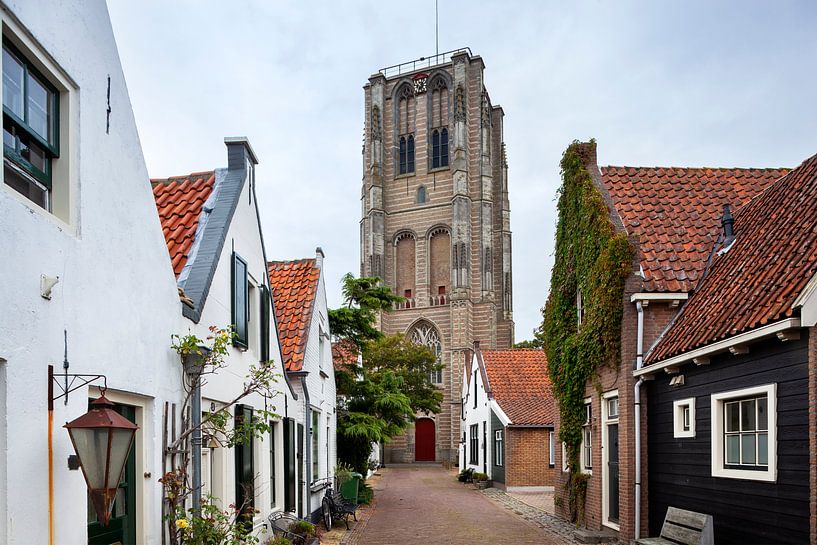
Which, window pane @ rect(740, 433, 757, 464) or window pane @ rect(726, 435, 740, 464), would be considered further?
window pane @ rect(726, 435, 740, 464)

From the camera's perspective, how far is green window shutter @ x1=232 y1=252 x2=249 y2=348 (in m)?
9.54

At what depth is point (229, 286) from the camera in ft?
30.8

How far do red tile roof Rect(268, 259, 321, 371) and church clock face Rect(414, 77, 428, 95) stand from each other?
160 ft

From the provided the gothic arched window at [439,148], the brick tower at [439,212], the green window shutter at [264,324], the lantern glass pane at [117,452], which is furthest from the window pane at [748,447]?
the gothic arched window at [439,148]

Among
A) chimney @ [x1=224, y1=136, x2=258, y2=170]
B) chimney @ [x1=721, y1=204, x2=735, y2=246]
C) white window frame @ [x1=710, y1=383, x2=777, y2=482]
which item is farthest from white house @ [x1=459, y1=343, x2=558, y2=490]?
chimney @ [x1=224, y1=136, x2=258, y2=170]

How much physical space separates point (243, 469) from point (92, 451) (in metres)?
5.37

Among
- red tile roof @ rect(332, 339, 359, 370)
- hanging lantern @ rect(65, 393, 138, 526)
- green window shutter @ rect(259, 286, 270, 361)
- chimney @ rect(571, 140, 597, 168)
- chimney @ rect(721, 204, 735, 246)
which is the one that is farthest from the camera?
red tile roof @ rect(332, 339, 359, 370)

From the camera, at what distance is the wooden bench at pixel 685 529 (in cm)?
989

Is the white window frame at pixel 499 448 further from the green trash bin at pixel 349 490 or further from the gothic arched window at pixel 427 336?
the gothic arched window at pixel 427 336

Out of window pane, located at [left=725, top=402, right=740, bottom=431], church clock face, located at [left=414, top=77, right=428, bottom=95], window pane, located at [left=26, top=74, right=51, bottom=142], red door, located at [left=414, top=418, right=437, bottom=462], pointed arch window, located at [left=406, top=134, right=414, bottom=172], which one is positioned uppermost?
church clock face, located at [left=414, top=77, right=428, bottom=95]

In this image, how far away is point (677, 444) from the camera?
11438 mm

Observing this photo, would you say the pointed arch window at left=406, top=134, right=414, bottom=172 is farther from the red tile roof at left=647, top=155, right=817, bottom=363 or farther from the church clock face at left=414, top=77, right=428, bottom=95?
the red tile roof at left=647, top=155, right=817, bottom=363

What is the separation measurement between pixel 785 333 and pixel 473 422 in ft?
92.8

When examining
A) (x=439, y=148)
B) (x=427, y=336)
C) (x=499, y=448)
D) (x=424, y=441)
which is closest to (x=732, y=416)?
(x=499, y=448)
